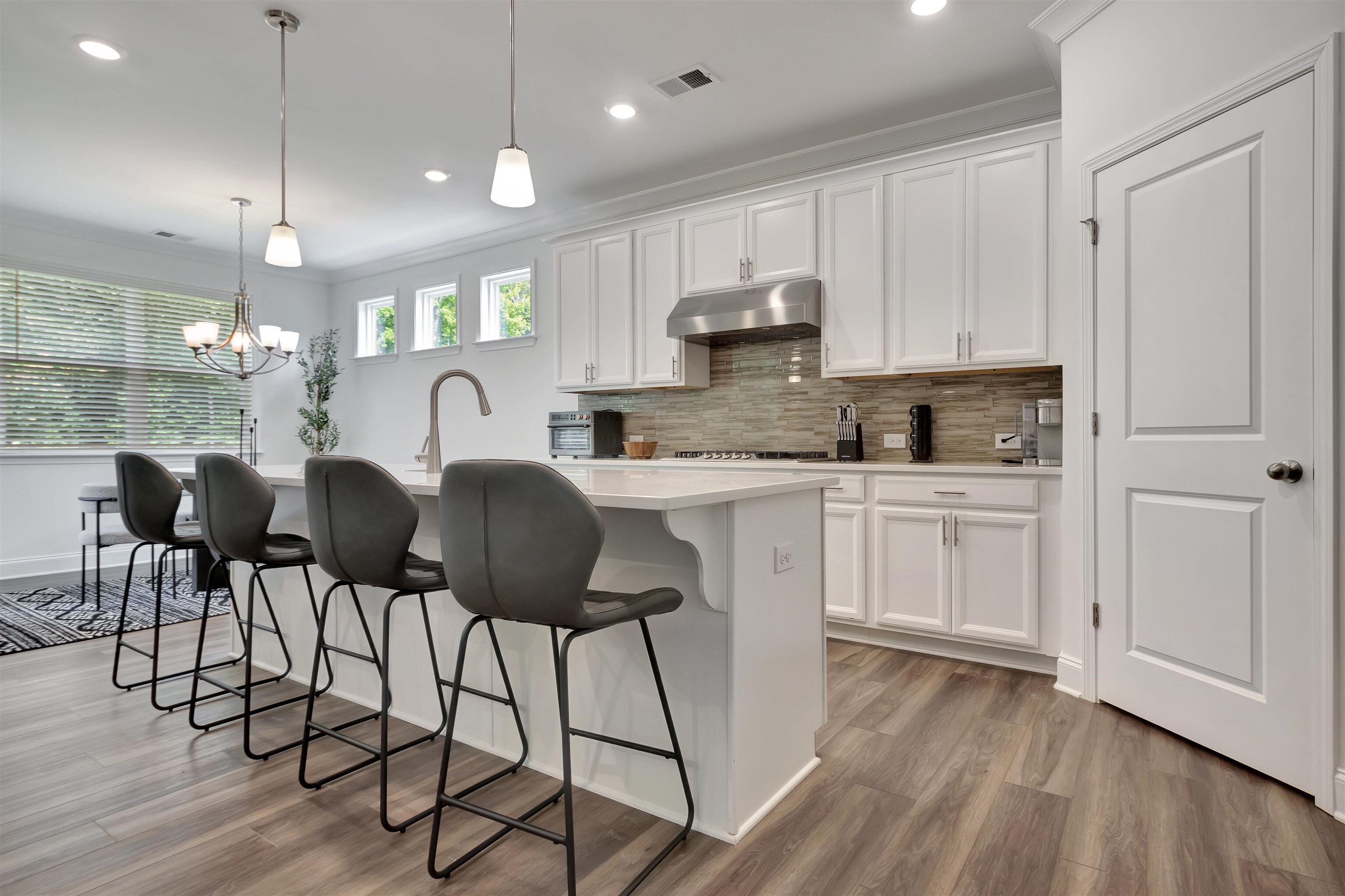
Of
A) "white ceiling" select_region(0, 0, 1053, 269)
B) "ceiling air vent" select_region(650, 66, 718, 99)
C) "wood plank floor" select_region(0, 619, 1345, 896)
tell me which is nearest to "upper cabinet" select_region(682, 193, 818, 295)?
"white ceiling" select_region(0, 0, 1053, 269)

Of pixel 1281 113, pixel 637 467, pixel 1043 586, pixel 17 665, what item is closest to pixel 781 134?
pixel 637 467

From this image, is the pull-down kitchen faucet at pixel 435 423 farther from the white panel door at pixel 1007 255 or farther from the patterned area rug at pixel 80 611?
the patterned area rug at pixel 80 611

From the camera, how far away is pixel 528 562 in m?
1.45

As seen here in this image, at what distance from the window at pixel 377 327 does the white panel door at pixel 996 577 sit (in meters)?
5.50

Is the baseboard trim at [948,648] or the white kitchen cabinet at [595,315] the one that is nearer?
the baseboard trim at [948,648]

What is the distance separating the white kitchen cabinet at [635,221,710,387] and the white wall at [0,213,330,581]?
4138 mm

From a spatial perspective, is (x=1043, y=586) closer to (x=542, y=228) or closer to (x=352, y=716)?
(x=352, y=716)

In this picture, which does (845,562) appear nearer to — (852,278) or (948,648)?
(948,648)

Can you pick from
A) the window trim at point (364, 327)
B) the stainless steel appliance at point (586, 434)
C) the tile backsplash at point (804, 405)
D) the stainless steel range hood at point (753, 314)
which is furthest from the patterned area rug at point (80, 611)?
the stainless steel range hood at point (753, 314)

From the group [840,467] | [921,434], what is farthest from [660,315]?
[921,434]

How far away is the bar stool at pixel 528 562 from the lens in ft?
4.65

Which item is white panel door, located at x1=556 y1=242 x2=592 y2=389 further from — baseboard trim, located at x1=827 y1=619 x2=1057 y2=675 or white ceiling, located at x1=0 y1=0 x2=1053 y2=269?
baseboard trim, located at x1=827 y1=619 x2=1057 y2=675

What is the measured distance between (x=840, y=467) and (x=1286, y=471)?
175 centimetres

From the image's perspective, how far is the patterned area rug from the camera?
373 cm
